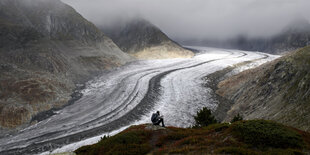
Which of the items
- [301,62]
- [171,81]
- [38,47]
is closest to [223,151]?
[301,62]

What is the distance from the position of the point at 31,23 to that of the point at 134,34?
59431 mm

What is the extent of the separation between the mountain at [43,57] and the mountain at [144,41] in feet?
89.1

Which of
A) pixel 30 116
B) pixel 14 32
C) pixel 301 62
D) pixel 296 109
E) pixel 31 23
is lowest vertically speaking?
pixel 30 116

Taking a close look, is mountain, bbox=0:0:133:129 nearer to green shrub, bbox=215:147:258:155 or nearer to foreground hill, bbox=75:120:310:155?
foreground hill, bbox=75:120:310:155

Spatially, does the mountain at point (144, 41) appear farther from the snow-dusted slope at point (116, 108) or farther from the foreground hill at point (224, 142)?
the foreground hill at point (224, 142)

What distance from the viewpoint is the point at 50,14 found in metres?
65.4

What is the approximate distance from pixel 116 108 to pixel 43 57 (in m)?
22.8

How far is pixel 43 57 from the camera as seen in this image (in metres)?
44.1

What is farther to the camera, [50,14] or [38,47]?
[50,14]

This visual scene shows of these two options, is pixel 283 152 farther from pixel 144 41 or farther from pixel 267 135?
pixel 144 41

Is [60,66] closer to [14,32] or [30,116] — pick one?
[14,32]

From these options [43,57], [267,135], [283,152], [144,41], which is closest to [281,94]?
[267,135]

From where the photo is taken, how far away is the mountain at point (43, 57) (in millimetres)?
31000

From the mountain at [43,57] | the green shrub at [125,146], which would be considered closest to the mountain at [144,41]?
the mountain at [43,57]
